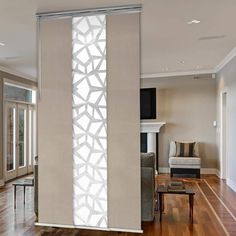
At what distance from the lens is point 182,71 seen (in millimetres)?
8336

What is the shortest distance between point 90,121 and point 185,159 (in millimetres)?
4619

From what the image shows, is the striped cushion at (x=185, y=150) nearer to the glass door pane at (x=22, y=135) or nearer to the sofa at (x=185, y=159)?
the sofa at (x=185, y=159)

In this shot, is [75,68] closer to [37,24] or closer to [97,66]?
[97,66]

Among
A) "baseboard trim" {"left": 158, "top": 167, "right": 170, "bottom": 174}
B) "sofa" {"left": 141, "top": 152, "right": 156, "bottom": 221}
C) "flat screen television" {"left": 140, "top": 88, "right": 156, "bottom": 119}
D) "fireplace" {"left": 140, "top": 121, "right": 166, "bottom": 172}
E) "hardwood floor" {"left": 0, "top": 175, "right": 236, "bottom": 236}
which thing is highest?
"flat screen television" {"left": 140, "top": 88, "right": 156, "bottom": 119}

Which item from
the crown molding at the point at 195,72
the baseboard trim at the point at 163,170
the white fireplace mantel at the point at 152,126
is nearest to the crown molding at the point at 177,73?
the crown molding at the point at 195,72

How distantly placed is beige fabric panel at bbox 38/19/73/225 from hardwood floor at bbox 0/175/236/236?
31 centimetres

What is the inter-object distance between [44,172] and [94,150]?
0.78 metres

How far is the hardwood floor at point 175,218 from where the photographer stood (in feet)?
12.6

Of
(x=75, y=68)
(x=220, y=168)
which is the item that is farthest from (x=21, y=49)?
(x=220, y=168)

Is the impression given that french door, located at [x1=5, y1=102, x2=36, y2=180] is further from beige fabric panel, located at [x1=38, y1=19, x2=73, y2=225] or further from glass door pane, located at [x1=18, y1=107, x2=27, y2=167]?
beige fabric panel, located at [x1=38, y1=19, x2=73, y2=225]

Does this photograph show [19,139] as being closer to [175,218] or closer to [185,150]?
[185,150]

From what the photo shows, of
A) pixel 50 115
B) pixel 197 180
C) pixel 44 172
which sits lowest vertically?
pixel 197 180

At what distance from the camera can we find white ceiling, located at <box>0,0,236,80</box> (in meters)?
3.64

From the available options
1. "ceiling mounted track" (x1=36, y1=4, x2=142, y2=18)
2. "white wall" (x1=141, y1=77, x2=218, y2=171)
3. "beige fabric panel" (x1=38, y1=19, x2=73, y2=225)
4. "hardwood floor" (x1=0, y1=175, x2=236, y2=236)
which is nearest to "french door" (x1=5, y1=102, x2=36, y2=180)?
"hardwood floor" (x1=0, y1=175, x2=236, y2=236)
